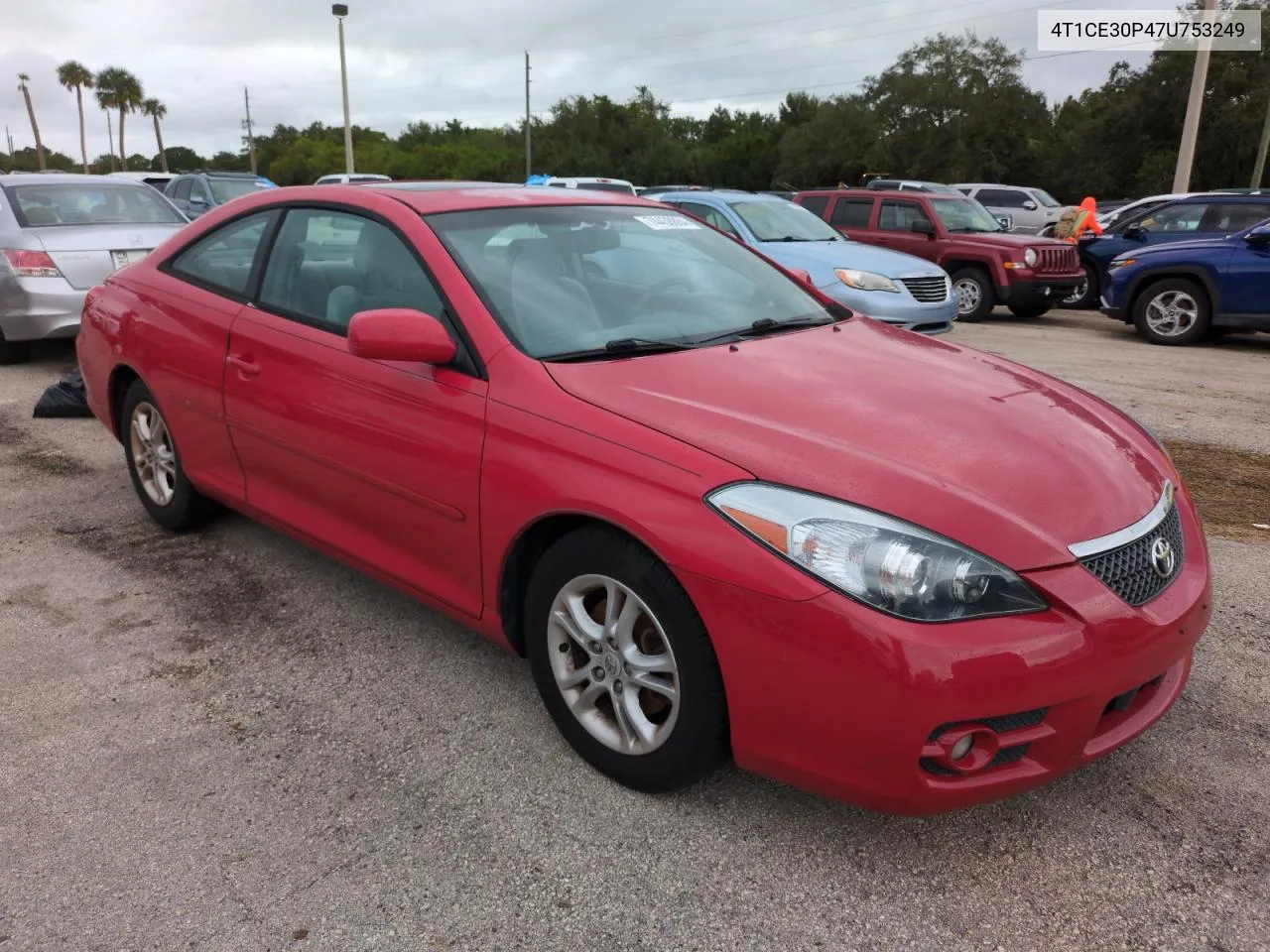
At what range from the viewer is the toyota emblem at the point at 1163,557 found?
2.34 metres

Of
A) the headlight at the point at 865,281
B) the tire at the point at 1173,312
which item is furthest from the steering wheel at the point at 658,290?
the tire at the point at 1173,312

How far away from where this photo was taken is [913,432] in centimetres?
247

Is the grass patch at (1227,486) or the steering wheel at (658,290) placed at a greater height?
the steering wheel at (658,290)

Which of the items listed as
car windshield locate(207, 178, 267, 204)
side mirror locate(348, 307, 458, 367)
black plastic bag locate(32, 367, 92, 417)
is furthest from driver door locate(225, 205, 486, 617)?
car windshield locate(207, 178, 267, 204)

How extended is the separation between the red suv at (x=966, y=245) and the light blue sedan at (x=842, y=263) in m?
2.57

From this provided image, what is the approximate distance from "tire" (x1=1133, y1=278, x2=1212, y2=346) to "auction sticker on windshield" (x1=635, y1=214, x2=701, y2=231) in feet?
28.5

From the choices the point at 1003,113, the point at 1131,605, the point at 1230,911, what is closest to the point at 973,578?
the point at 1131,605

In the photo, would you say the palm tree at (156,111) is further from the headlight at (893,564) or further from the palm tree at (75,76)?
the headlight at (893,564)

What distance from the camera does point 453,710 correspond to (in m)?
2.99

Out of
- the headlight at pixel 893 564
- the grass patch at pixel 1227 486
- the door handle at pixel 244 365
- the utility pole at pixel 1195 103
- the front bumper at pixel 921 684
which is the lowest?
the grass patch at pixel 1227 486

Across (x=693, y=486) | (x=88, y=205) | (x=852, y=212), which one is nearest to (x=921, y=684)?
(x=693, y=486)

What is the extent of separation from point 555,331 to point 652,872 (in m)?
1.53

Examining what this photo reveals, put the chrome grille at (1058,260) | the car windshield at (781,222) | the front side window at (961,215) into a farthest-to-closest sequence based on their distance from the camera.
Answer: the front side window at (961,215), the chrome grille at (1058,260), the car windshield at (781,222)

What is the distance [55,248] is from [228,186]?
34.7 ft
